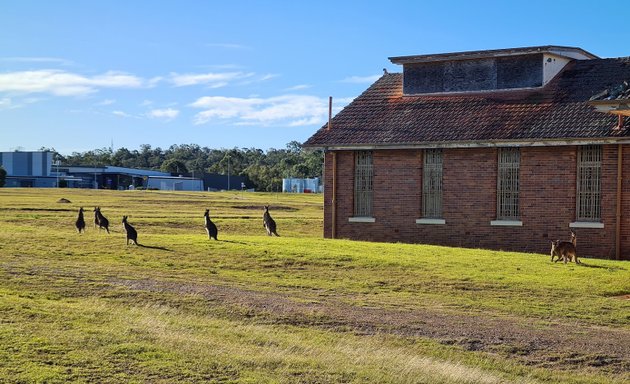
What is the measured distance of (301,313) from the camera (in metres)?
15.8

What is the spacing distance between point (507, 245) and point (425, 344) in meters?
15.9

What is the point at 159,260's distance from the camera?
23562 millimetres

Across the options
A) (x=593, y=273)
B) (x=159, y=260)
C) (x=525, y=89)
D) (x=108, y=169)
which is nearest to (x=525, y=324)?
(x=593, y=273)

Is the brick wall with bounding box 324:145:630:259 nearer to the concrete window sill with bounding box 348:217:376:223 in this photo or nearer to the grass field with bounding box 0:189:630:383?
the concrete window sill with bounding box 348:217:376:223

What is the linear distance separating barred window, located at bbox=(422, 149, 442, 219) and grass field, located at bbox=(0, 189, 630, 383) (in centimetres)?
310

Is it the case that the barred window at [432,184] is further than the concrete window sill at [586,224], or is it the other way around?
the barred window at [432,184]

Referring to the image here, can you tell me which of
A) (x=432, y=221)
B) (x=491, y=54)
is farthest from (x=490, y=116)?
(x=432, y=221)

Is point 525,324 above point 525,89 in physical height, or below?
below

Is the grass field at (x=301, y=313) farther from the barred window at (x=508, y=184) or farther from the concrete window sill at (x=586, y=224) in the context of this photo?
the barred window at (x=508, y=184)

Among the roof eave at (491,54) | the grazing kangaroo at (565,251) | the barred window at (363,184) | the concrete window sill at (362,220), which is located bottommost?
the grazing kangaroo at (565,251)

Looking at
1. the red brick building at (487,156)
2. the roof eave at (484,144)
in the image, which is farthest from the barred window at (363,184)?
the roof eave at (484,144)

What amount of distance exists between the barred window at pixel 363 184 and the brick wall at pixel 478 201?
210 millimetres

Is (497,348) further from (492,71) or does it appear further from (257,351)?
(492,71)

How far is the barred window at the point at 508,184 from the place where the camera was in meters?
28.5
